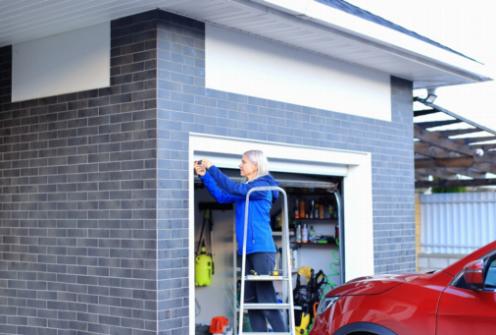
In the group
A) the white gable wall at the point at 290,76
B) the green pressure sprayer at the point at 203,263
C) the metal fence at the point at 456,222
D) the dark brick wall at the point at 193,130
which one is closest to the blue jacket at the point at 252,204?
the dark brick wall at the point at 193,130

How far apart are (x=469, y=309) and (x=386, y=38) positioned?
3697 millimetres

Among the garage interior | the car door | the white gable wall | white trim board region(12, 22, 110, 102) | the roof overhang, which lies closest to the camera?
the car door

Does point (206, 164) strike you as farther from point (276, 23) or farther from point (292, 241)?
point (292, 241)

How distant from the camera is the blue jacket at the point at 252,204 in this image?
719 centimetres

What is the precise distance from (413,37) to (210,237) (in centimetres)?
416

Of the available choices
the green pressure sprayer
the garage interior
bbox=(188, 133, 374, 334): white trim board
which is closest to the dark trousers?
bbox=(188, 133, 374, 334): white trim board

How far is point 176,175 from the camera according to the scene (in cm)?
719

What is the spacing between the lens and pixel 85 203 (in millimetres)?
7527

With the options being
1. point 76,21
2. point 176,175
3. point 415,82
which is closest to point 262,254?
point 176,175

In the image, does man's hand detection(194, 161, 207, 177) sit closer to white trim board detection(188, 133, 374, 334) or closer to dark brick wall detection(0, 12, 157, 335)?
dark brick wall detection(0, 12, 157, 335)

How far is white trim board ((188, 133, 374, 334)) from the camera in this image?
8.01 m

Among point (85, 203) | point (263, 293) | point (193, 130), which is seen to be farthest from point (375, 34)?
point (85, 203)

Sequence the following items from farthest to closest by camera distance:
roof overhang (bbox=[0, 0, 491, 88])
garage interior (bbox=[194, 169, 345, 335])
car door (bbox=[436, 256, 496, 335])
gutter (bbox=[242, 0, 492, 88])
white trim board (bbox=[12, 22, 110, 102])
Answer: garage interior (bbox=[194, 169, 345, 335])
white trim board (bbox=[12, 22, 110, 102])
gutter (bbox=[242, 0, 492, 88])
roof overhang (bbox=[0, 0, 491, 88])
car door (bbox=[436, 256, 496, 335])

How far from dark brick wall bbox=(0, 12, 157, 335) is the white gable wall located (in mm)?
871
